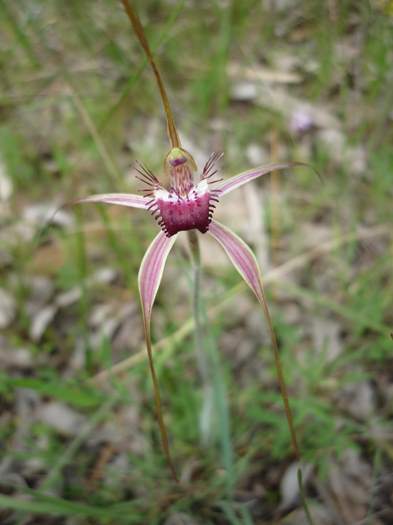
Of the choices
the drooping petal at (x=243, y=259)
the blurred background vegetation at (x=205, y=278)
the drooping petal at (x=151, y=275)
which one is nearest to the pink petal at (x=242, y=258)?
the drooping petal at (x=243, y=259)

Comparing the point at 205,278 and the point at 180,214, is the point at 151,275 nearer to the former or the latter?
the point at 180,214

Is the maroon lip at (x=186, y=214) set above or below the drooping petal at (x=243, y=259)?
above

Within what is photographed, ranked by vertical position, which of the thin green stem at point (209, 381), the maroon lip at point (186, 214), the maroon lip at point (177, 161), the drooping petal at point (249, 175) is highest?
the maroon lip at point (177, 161)

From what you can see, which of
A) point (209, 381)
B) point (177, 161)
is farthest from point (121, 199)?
point (209, 381)

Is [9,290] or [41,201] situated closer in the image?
[9,290]

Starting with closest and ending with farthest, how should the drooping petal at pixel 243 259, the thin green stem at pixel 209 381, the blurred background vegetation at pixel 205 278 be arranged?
1. the drooping petal at pixel 243 259
2. the thin green stem at pixel 209 381
3. the blurred background vegetation at pixel 205 278

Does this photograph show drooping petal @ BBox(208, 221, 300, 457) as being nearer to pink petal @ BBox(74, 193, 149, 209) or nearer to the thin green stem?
the thin green stem

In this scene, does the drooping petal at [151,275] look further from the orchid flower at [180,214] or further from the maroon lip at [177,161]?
the maroon lip at [177,161]

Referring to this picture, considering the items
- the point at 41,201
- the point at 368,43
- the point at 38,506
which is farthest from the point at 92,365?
the point at 368,43

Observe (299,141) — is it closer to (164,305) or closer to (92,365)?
(164,305)
